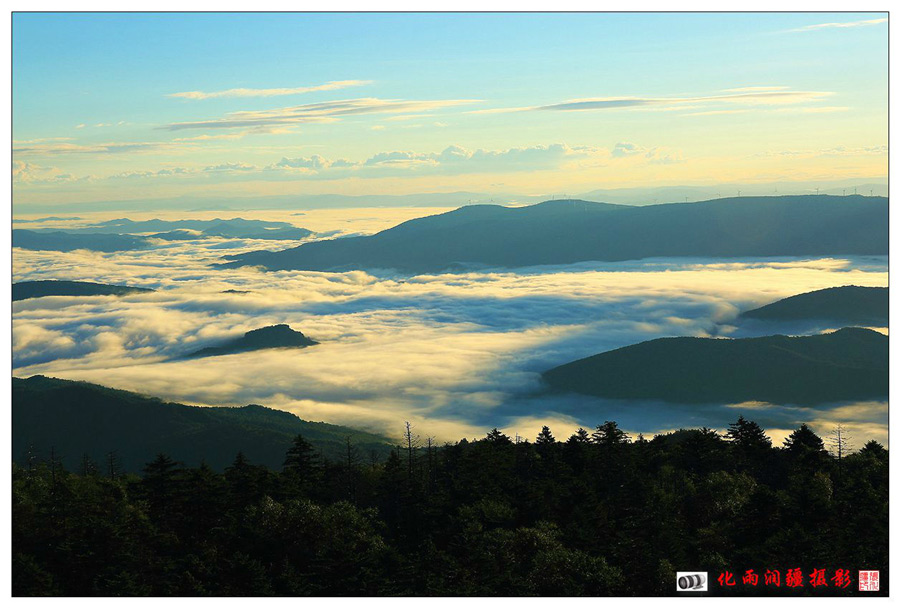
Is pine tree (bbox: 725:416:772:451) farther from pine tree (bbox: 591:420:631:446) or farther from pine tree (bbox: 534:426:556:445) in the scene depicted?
pine tree (bbox: 534:426:556:445)

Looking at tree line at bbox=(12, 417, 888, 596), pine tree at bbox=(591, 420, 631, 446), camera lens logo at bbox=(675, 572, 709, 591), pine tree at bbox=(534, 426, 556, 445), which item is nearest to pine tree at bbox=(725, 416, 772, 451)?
tree line at bbox=(12, 417, 888, 596)

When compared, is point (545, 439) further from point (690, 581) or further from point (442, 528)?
point (690, 581)

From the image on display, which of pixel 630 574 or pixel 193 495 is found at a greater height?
pixel 193 495

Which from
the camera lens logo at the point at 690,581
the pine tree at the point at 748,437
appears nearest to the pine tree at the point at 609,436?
the pine tree at the point at 748,437

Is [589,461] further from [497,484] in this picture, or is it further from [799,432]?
[799,432]

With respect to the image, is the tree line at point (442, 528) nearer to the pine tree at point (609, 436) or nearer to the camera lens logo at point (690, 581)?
the camera lens logo at point (690, 581)

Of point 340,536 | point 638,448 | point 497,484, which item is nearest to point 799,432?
point 638,448

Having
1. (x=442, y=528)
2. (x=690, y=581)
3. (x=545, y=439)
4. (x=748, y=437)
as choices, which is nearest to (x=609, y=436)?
(x=545, y=439)
